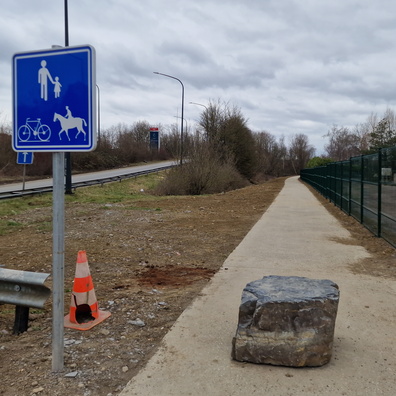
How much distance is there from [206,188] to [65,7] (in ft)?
43.1

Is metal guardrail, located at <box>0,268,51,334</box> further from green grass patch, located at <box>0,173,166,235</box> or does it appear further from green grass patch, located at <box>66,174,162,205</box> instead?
green grass patch, located at <box>66,174,162,205</box>

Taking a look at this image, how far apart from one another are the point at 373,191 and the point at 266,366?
7.62 metres

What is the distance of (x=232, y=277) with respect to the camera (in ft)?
19.9

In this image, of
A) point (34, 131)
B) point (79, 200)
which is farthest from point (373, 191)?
point (79, 200)

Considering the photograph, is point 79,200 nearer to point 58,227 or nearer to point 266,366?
point 58,227

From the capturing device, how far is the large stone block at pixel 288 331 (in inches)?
133

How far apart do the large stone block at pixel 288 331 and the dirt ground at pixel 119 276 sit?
0.89 m

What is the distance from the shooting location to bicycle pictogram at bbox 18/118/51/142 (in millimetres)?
3025

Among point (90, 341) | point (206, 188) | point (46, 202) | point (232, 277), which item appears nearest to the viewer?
point (90, 341)

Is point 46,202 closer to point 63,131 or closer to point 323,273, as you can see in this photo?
point 323,273

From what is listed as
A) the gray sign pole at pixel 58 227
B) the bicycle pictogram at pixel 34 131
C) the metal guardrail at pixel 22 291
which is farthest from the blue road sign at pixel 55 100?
the metal guardrail at pixel 22 291

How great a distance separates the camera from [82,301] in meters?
4.29

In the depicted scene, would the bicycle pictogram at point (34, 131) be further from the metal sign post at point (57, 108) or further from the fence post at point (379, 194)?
the fence post at point (379, 194)

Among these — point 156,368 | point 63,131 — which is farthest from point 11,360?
point 63,131
